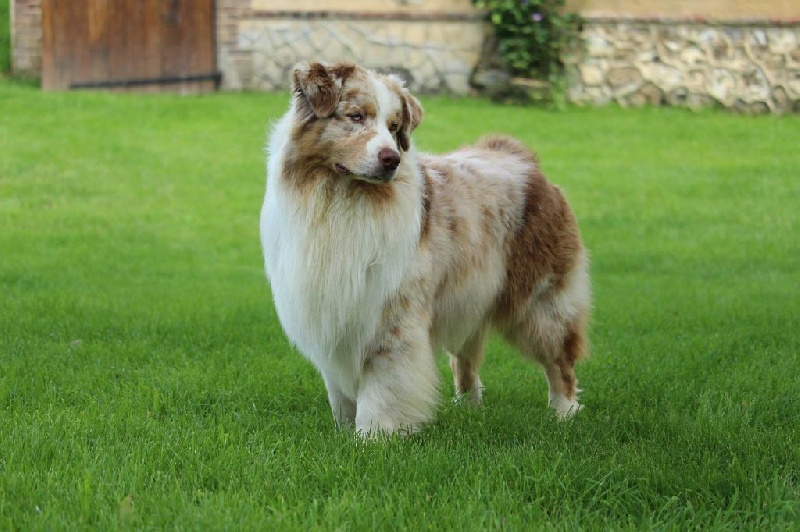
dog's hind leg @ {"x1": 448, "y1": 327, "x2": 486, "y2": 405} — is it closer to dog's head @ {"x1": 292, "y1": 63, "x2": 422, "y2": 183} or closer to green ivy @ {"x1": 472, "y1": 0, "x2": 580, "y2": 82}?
dog's head @ {"x1": 292, "y1": 63, "x2": 422, "y2": 183}

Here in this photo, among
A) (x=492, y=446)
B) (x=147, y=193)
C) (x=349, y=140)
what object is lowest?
(x=147, y=193)

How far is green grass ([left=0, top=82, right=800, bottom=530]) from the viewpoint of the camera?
393 centimetres

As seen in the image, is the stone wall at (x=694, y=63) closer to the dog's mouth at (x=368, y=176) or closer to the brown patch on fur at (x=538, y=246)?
the brown patch on fur at (x=538, y=246)

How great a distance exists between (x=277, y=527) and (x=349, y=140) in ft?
6.31

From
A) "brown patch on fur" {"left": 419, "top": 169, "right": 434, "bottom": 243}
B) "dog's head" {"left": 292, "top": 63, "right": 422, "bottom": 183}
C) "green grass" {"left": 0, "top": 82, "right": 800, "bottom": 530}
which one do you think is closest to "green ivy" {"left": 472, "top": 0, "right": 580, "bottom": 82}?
"green grass" {"left": 0, "top": 82, "right": 800, "bottom": 530}

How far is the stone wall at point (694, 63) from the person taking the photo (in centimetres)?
1806

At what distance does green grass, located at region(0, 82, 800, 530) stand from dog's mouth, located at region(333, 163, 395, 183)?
1.21 m

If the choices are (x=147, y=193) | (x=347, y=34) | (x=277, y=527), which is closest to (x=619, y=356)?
(x=277, y=527)

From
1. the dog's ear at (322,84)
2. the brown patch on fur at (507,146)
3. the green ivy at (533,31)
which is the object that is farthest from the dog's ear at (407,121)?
the green ivy at (533,31)

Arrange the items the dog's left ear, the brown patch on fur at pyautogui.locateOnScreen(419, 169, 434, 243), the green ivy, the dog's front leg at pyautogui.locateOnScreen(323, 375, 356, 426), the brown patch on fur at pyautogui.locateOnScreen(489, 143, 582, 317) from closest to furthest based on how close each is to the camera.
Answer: the dog's left ear < the brown patch on fur at pyautogui.locateOnScreen(419, 169, 434, 243) < the dog's front leg at pyautogui.locateOnScreen(323, 375, 356, 426) < the brown patch on fur at pyautogui.locateOnScreen(489, 143, 582, 317) < the green ivy

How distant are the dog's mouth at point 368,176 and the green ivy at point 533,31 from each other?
13.6m

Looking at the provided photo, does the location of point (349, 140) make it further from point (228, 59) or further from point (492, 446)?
point (228, 59)

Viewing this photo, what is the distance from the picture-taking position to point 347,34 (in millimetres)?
18844

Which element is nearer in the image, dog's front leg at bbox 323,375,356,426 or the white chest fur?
the white chest fur
